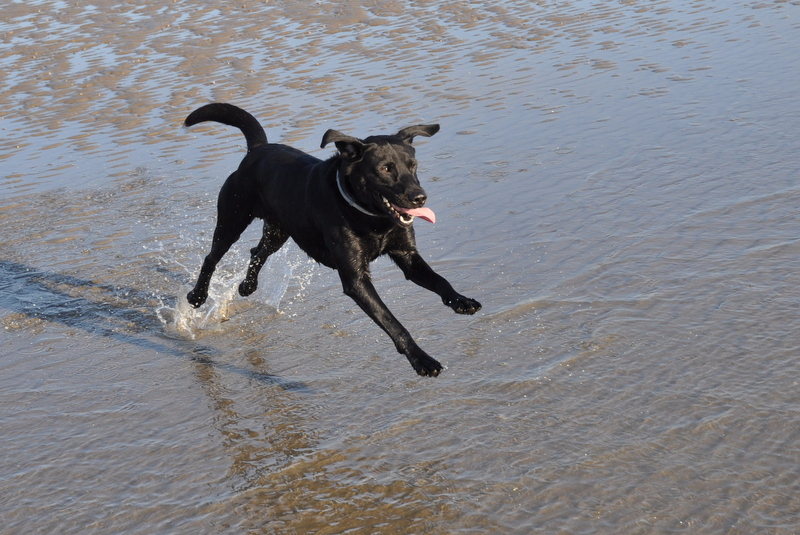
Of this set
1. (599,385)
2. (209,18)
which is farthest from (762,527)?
(209,18)

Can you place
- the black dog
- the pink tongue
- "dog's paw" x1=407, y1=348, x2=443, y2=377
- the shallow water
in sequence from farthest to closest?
the black dog → the pink tongue → "dog's paw" x1=407, y1=348, x2=443, y2=377 → the shallow water

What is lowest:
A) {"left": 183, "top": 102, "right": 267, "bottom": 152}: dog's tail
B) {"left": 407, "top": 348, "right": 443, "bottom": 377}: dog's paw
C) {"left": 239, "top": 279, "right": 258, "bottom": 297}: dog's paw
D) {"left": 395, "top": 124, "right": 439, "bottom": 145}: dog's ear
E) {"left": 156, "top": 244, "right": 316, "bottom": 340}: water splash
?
{"left": 156, "top": 244, "right": 316, "bottom": 340}: water splash

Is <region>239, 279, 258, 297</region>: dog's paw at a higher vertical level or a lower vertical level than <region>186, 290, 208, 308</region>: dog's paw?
higher

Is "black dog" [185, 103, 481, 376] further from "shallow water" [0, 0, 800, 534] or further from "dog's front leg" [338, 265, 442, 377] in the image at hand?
"shallow water" [0, 0, 800, 534]

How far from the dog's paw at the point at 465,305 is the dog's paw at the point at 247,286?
6.41 feet

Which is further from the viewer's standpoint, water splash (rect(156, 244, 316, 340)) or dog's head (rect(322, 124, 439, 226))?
water splash (rect(156, 244, 316, 340))

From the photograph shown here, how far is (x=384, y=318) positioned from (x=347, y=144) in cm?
87

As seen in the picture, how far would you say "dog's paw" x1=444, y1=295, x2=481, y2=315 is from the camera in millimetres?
4438

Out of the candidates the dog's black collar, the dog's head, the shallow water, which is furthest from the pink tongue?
the shallow water

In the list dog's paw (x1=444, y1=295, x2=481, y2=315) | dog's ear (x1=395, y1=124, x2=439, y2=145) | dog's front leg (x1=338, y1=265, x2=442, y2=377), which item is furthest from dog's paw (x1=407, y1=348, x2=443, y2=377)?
dog's ear (x1=395, y1=124, x2=439, y2=145)

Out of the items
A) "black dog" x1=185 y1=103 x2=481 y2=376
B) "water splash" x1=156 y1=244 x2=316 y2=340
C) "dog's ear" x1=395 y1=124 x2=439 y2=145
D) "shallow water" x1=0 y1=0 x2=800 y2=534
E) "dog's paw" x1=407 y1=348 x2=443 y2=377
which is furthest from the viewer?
"water splash" x1=156 y1=244 x2=316 y2=340

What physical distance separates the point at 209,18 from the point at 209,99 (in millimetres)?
5994

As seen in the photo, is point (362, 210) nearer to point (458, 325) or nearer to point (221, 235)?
point (458, 325)

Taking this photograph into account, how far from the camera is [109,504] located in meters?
3.73
